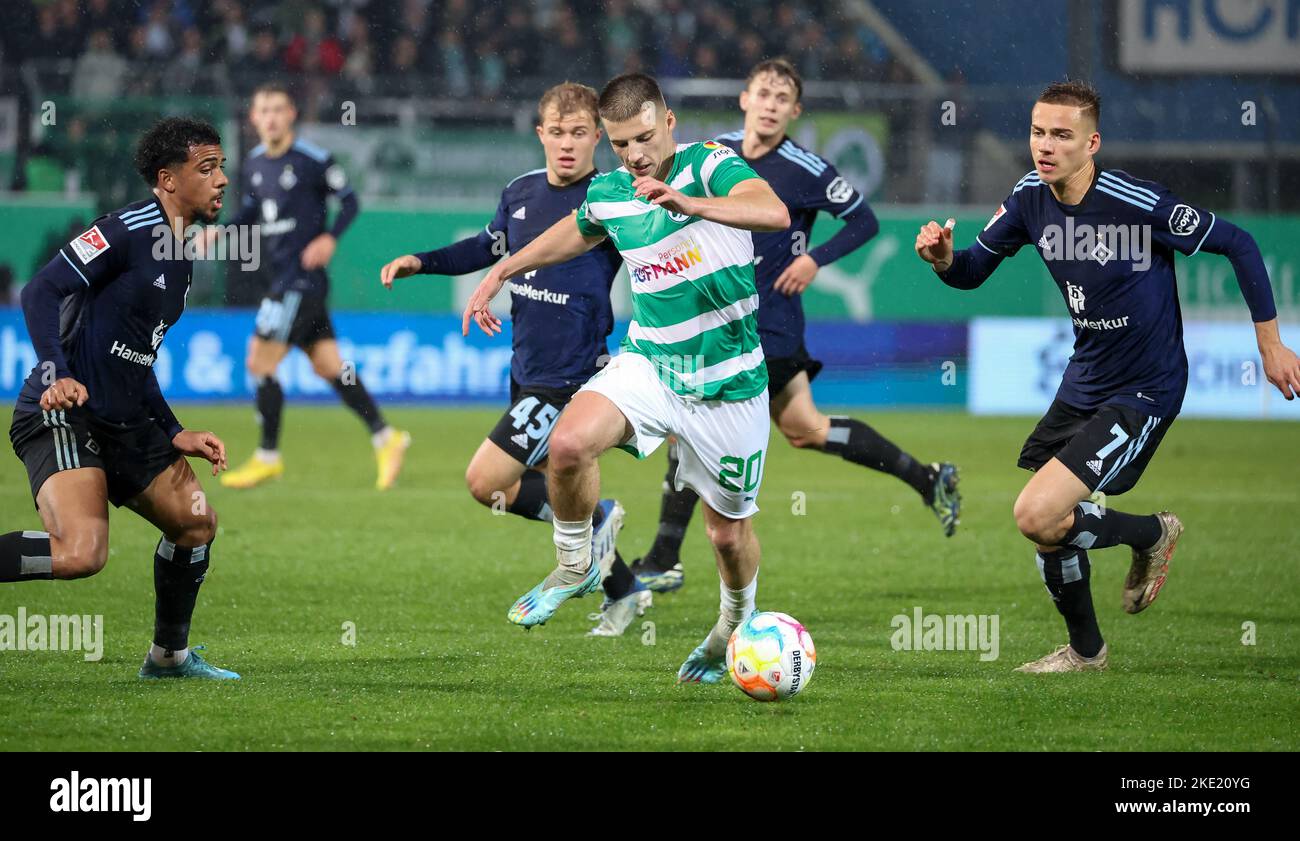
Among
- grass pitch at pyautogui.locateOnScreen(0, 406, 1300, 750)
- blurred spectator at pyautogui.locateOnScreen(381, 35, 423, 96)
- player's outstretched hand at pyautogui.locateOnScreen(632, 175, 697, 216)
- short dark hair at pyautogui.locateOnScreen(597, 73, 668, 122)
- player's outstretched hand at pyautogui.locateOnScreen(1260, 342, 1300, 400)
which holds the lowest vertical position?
grass pitch at pyautogui.locateOnScreen(0, 406, 1300, 750)

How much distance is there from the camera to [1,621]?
7.21 m

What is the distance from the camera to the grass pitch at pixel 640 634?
536 cm

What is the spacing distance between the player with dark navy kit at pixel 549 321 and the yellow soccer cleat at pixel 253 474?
189 inches

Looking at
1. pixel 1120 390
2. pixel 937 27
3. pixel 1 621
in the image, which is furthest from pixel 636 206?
pixel 937 27

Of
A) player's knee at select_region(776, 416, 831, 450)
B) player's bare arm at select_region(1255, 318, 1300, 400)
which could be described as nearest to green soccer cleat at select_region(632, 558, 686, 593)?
player's knee at select_region(776, 416, 831, 450)

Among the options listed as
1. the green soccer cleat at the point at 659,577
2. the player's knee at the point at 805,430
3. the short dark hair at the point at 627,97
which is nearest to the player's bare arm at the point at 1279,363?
the short dark hair at the point at 627,97

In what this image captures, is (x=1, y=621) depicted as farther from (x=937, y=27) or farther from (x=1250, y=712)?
(x=937, y=27)

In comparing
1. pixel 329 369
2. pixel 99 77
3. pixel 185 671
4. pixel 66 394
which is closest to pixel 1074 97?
pixel 66 394

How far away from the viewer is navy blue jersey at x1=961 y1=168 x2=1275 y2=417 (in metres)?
6.27

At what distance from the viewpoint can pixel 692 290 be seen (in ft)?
19.6

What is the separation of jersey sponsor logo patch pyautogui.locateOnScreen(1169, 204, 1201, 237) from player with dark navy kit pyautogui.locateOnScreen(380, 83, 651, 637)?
2431 millimetres

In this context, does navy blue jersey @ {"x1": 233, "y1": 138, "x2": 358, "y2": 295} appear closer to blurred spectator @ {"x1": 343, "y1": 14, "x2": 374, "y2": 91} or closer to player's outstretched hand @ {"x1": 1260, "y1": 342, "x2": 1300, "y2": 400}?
blurred spectator @ {"x1": 343, "y1": 14, "x2": 374, "y2": 91}

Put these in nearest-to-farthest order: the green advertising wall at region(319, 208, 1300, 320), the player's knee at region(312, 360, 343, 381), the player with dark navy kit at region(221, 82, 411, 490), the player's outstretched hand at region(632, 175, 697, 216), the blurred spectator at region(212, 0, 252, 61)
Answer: the player's outstretched hand at region(632, 175, 697, 216), the player with dark navy kit at region(221, 82, 411, 490), the player's knee at region(312, 360, 343, 381), the green advertising wall at region(319, 208, 1300, 320), the blurred spectator at region(212, 0, 252, 61)

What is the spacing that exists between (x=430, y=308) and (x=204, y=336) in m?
2.37
